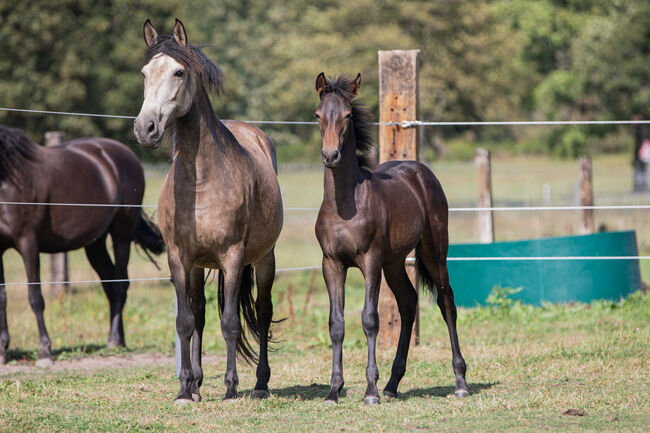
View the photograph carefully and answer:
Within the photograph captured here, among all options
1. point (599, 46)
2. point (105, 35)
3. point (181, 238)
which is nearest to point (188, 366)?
point (181, 238)

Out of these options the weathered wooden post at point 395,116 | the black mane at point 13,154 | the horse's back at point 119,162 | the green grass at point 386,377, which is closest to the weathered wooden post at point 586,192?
the green grass at point 386,377

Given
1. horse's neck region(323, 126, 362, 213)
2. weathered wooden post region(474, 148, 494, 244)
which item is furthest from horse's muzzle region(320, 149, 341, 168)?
weathered wooden post region(474, 148, 494, 244)

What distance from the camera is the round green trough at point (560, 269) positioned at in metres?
9.81

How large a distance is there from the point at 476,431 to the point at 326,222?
5.90 ft

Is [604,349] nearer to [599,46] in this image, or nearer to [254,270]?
[254,270]

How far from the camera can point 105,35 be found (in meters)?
28.0

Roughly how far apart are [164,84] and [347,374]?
3.08 metres

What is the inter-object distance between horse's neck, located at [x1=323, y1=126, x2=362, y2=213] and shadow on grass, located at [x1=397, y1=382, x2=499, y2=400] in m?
1.47

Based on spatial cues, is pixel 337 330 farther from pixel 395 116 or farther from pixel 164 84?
pixel 395 116

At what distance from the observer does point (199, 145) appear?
555 centimetres

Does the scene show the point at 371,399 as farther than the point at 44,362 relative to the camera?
No

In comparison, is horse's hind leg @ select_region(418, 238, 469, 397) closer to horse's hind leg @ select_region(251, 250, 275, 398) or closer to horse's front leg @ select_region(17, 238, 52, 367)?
horse's hind leg @ select_region(251, 250, 275, 398)

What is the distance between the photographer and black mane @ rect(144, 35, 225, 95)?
5.38 metres

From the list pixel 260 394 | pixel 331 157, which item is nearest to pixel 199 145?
pixel 331 157
